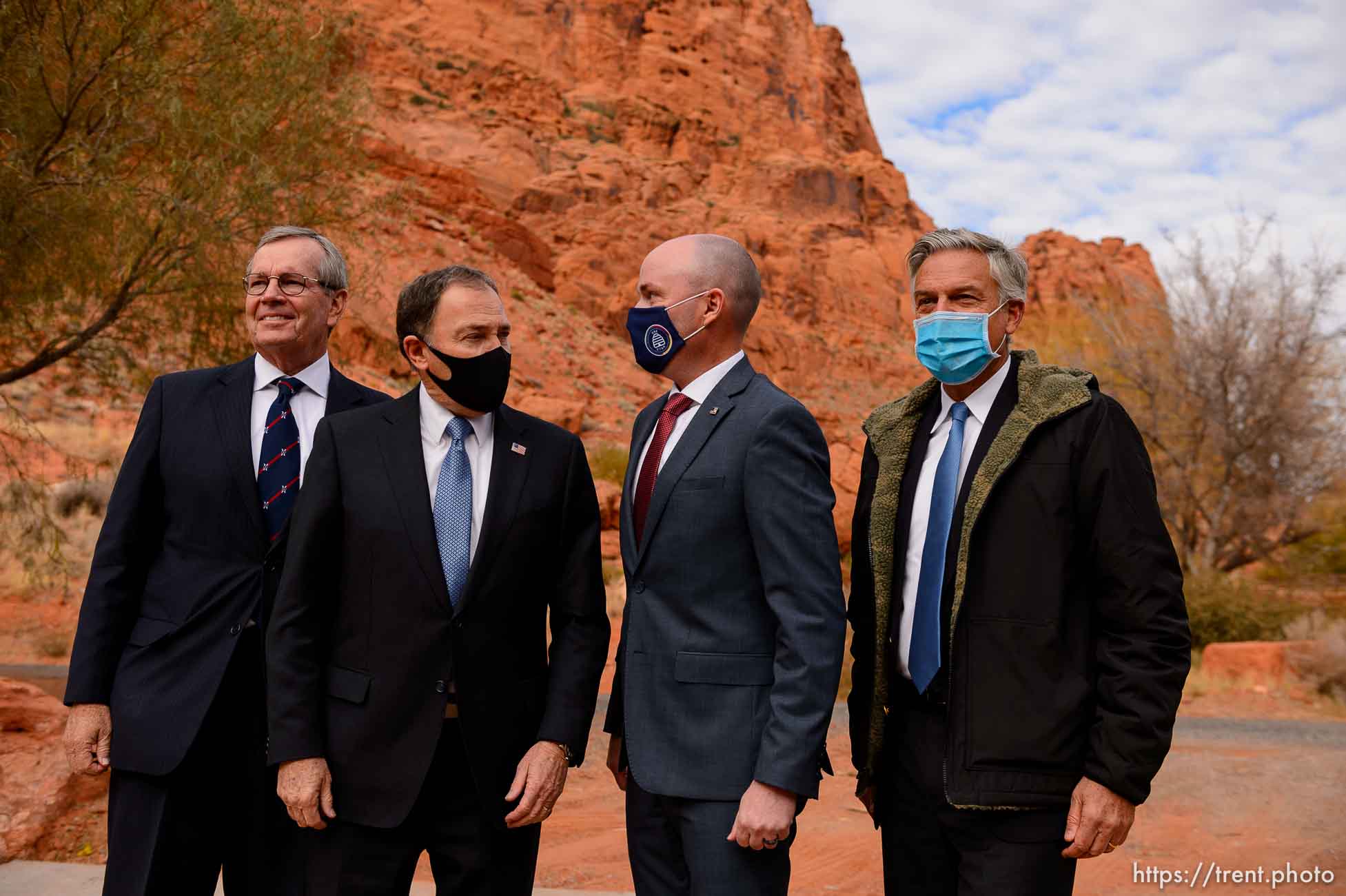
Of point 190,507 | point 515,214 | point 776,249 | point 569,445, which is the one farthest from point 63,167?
point 776,249

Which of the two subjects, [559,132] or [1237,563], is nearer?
[1237,563]

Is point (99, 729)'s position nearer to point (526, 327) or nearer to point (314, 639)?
point (314, 639)

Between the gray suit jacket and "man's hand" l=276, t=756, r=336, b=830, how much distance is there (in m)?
0.87

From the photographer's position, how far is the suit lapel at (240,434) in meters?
3.43

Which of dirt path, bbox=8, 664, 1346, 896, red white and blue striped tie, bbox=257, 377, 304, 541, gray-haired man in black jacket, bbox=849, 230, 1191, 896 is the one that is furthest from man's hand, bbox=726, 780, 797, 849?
dirt path, bbox=8, 664, 1346, 896

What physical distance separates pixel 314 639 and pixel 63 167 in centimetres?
901

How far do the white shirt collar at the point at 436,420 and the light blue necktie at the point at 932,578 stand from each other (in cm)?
142

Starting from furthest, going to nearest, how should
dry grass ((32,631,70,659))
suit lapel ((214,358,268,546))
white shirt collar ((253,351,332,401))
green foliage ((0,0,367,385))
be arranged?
dry grass ((32,631,70,659))
green foliage ((0,0,367,385))
white shirt collar ((253,351,332,401))
suit lapel ((214,358,268,546))

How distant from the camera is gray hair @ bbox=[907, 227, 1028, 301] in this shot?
130 inches

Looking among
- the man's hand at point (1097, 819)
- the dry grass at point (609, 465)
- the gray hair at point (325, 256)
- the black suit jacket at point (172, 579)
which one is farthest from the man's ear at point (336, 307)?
the dry grass at point (609, 465)

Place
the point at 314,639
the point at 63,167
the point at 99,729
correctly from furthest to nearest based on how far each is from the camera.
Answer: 1. the point at 63,167
2. the point at 99,729
3. the point at 314,639

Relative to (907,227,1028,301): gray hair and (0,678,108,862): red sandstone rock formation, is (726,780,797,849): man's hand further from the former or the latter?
(0,678,108,862): red sandstone rock formation

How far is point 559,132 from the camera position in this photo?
59.4 meters

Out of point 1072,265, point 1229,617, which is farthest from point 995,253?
point 1072,265
